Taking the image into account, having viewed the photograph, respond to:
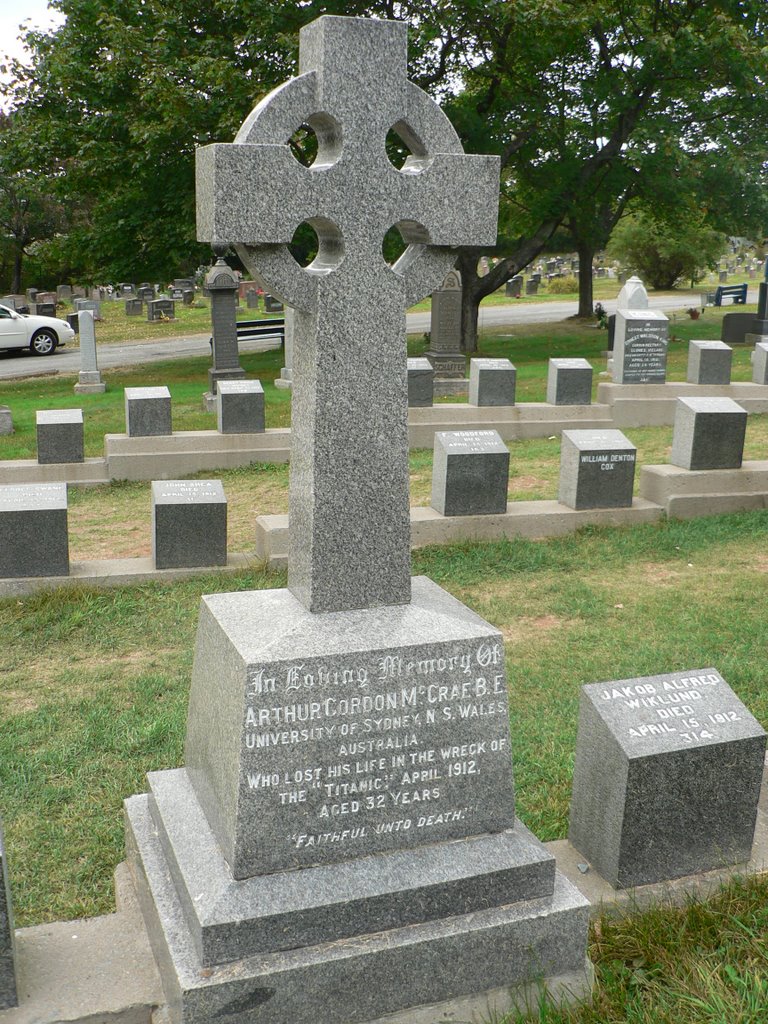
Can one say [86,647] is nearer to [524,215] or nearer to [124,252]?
[124,252]

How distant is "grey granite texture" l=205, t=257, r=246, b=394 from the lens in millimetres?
16719

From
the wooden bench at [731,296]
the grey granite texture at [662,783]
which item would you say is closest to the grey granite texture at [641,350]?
the grey granite texture at [662,783]

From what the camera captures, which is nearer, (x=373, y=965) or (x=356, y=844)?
(x=373, y=965)

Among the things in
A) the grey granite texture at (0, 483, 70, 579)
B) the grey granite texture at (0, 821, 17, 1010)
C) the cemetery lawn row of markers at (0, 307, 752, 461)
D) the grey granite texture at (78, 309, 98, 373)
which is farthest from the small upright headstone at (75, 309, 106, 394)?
the grey granite texture at (0, 821, 17, 1010)

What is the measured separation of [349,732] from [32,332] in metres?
25.7

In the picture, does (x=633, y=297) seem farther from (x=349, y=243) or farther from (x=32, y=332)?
(x=32, y=332)

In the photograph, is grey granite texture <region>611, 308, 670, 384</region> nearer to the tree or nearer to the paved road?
the paved road

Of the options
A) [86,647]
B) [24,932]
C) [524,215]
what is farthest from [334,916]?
[524,215]

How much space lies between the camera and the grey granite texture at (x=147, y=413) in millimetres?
A: 12188

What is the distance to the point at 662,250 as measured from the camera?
1647 inches

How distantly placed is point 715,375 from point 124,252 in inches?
504

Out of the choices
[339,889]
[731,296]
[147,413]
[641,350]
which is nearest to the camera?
[339,889]

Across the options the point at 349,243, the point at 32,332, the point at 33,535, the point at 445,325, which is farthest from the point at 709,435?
the point at 32,332

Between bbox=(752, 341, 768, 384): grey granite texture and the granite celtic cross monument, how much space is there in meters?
13.9
